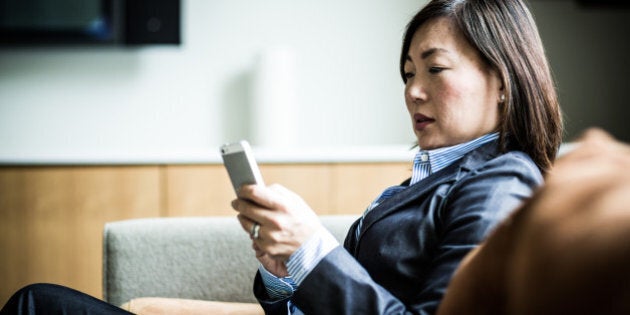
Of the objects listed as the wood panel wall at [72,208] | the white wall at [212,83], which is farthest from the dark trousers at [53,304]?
the white wall at [212,83]

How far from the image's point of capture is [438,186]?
3.26 ft

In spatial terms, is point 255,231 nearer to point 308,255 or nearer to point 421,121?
point 308,255

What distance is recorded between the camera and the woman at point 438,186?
825 millimetres

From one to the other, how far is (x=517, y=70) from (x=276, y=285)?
0.53 metres

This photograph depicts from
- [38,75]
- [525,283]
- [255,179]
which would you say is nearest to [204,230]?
[255,179]

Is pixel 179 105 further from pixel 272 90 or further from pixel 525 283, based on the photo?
pixel 525 283

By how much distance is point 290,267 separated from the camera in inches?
32.5

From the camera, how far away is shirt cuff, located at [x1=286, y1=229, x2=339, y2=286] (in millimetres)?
816

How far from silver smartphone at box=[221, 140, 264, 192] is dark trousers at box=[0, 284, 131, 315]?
331 millimetres

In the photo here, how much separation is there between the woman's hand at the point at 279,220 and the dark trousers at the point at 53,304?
14.3 inches

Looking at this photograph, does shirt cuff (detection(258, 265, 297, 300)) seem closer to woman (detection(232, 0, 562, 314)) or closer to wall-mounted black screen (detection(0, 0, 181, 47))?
woman (detection(232, 0, 562, 314))

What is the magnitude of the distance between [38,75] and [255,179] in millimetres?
2045

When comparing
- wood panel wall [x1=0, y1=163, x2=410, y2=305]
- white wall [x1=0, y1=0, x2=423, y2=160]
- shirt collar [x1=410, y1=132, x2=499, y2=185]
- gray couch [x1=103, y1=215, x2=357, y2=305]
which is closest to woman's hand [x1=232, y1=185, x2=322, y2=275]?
shirt collar [x1=410, y1=132, x2=499, y2=185]

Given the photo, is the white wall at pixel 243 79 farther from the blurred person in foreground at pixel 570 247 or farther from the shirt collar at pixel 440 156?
the blurred person in foreground at pixel 570 247
